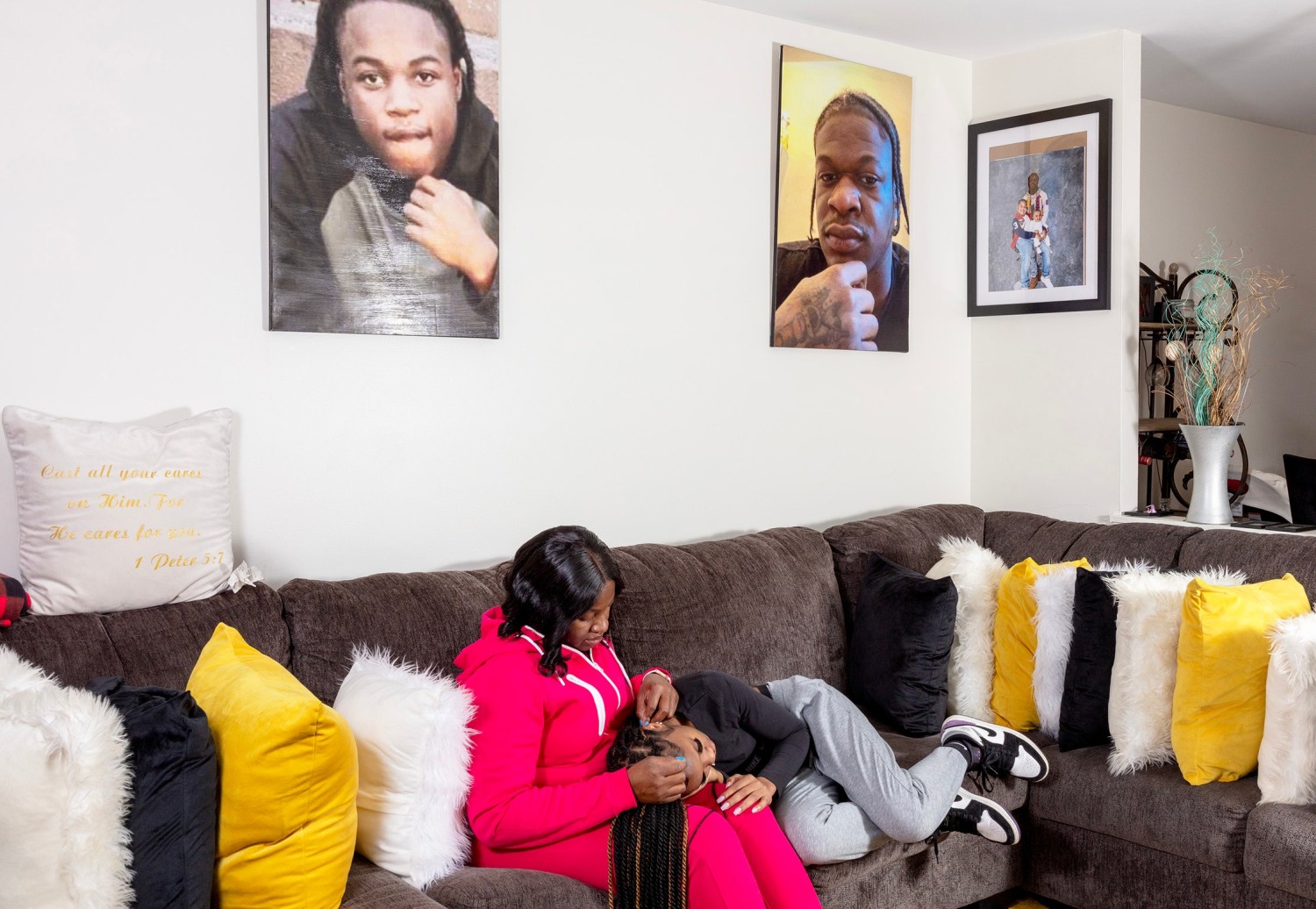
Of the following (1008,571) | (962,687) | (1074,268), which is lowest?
(962,687)

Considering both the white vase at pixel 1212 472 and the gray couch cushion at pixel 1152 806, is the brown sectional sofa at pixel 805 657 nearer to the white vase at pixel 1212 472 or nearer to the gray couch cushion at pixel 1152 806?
the gray couch cushion at pixel 1152 806

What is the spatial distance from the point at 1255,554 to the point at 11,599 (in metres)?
2.97

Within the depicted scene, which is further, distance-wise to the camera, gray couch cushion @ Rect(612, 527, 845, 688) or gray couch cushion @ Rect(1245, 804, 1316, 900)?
gray couch cushion @ Rect(612, 527, 845, 688)

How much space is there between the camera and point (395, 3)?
282cm

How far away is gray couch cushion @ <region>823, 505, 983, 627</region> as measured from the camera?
3.28m

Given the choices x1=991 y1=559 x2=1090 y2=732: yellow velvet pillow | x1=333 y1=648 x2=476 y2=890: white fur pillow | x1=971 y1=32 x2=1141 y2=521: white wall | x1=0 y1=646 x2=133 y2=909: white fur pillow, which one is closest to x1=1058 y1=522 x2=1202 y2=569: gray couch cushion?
x1=991 y1=559 x2=1090 y2=732: yellow velvet pillow

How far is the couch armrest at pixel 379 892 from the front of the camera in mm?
1740

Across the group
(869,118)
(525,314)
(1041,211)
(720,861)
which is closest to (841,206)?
(869,118)

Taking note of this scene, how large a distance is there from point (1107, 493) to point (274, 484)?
8.94ft

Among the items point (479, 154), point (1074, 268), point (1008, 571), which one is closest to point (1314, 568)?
point (1008, 571)

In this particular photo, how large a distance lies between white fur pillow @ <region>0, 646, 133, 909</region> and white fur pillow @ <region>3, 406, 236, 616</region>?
710mm

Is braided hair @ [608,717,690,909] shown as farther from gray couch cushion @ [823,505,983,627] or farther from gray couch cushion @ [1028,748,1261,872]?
gray couch cushion @ [823,505,983,627]

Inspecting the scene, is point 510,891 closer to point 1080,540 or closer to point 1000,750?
point 1000,750

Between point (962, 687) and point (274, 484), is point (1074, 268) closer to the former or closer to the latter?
point (962, 687)
